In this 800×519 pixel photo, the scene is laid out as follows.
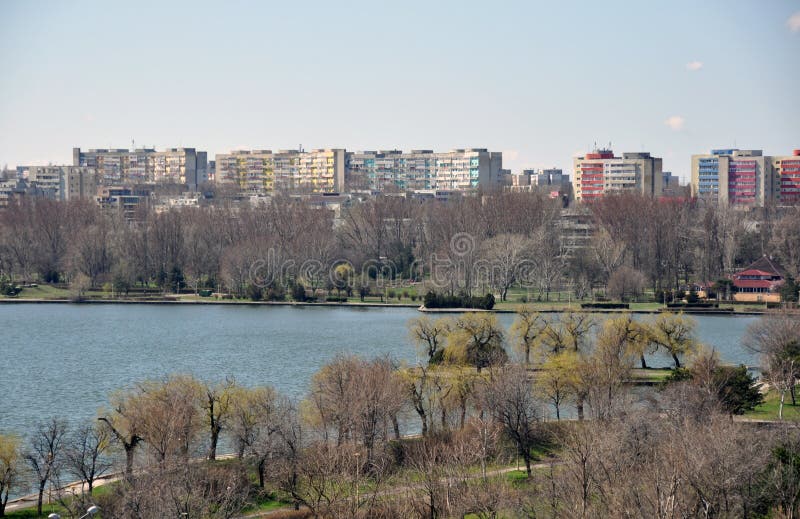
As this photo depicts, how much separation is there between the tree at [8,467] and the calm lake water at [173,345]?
432cm

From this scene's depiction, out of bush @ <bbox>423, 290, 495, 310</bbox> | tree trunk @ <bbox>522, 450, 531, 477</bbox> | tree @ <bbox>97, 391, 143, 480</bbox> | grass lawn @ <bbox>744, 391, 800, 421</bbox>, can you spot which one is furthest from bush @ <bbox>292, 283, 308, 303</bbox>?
tree trunk @ <bbox>522, 450, 531, 477</bbox>

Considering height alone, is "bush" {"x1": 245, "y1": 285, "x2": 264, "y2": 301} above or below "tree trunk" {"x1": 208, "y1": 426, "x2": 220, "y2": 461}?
above

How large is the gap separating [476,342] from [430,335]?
199 centimetres

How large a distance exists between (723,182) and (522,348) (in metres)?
61.3

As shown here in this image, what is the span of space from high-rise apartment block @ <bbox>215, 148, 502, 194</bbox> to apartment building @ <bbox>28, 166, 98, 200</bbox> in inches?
451

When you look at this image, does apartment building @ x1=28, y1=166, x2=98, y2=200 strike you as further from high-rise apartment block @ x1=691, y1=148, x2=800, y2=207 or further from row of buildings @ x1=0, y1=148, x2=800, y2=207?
high-rise apartment block @ x1=691, y1=148, x2=800, y2=207

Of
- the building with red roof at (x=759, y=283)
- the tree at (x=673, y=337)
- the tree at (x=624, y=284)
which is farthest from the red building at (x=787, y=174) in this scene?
the tree at (x=673, y=337)

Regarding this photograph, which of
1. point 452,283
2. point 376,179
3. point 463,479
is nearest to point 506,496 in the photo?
point 463,479

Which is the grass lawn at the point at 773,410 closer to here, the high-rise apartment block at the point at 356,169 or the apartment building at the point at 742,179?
the apartment building at the point at 742,179

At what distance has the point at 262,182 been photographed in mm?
105438

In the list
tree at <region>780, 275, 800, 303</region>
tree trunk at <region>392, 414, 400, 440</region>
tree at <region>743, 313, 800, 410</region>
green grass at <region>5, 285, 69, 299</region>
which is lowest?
tree trunk at <region>392, 414, 400, 440</region>

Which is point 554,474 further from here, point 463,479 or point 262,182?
point 262,182

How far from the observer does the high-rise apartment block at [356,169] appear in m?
100

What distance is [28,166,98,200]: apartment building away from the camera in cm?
10181
